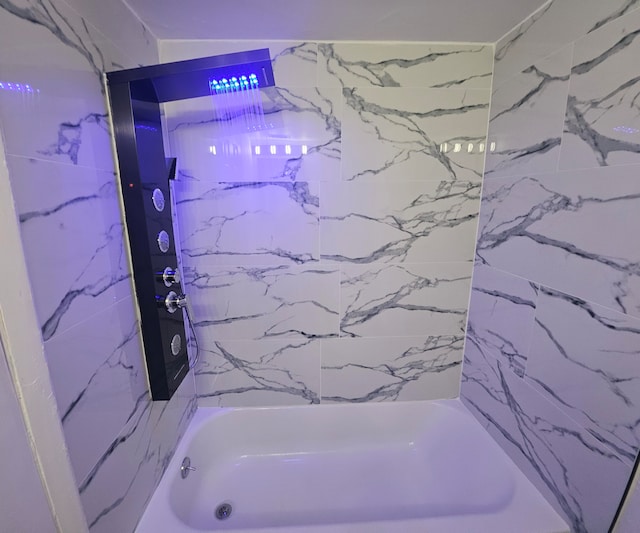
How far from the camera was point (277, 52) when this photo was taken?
125 centimetres

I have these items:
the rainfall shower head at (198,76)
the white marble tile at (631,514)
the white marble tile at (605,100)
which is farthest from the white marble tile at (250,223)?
the white marble tile at (631,514)

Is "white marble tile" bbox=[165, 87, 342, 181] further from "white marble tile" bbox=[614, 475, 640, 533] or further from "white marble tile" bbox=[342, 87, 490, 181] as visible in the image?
"white marble tile" bbox=[614, 475, 640, 533]

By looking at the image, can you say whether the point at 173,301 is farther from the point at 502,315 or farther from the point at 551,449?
the point at 551,449

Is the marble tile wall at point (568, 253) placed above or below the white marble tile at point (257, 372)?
above

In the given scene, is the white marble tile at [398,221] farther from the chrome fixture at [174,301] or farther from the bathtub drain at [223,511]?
the bathtub drain at [223,511]

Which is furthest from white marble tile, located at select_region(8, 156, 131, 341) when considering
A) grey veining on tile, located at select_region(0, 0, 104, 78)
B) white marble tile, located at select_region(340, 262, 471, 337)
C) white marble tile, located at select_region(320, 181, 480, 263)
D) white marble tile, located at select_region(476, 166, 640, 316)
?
white marble tile, located at select_region(476, 166, 640, 316)

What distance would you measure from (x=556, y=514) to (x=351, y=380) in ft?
3.01

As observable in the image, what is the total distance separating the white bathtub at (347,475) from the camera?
1.06 m

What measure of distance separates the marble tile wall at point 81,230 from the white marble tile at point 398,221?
87 cm

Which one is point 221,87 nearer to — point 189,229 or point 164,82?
point 164,82

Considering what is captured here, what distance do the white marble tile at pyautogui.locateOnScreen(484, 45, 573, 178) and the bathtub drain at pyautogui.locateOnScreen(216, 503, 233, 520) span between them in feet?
6.54

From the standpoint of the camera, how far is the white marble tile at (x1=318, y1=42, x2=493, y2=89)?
1268mm

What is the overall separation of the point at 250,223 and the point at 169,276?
45 centimetres

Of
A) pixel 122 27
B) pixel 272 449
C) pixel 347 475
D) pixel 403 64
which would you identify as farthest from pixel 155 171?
pixel 347 475
